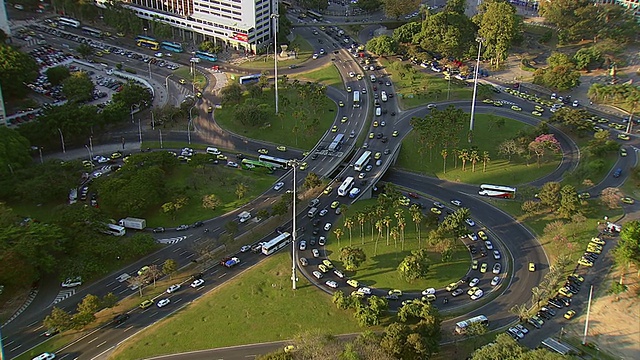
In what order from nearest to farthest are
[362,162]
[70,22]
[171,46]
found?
1. [362,162]
2. [171,46]
3. [70,22]

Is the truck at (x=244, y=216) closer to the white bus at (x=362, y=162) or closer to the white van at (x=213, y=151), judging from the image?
the white van at (x=213, y=151)

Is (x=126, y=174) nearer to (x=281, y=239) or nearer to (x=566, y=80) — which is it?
(x=281, y=239)

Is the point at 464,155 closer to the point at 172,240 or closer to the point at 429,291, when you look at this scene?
the point at 429,291

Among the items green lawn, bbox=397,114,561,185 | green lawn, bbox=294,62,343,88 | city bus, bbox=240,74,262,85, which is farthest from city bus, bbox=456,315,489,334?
city bus, bbox=240,74,262,85

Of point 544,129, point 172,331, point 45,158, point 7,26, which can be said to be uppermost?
point 7,26

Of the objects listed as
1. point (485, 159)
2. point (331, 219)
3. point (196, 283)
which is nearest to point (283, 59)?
point (485, 159)

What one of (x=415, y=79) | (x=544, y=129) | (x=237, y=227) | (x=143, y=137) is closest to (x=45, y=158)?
(x=143, y=137)

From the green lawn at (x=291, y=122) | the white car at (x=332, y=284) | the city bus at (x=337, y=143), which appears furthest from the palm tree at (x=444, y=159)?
the white car at (x=332, y=284)
